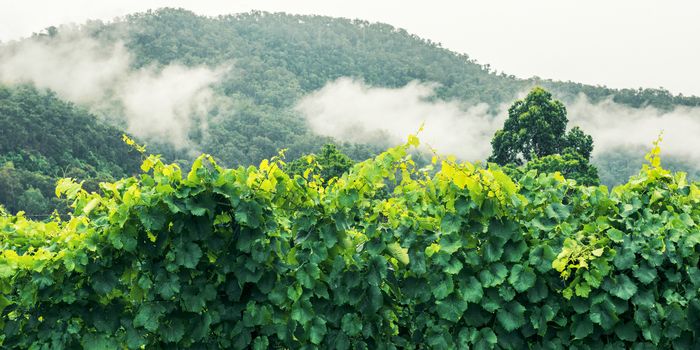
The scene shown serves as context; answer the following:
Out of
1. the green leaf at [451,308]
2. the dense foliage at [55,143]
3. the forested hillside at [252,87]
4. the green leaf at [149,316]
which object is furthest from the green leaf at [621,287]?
the forested hillside at [252,87]

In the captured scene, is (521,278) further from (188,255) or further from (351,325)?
(188,255)

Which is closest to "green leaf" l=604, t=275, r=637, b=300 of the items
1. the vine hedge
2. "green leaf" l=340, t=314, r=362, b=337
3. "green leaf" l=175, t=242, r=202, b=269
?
the vine hedge

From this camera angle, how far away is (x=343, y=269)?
4605mm

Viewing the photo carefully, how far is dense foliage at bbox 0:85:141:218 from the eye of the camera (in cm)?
6819

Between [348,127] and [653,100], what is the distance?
69.0m

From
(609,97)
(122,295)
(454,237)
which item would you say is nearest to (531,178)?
(454,237)

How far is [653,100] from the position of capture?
347ft

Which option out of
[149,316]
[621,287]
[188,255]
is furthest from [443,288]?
[149,316]

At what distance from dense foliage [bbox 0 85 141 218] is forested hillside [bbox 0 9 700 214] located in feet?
0.37

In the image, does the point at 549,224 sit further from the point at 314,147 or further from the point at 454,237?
the point at 314,147

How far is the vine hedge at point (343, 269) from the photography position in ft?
14.2

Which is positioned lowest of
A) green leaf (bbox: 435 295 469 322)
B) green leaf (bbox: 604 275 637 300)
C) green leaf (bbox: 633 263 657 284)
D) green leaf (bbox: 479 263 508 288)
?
green leaf (bbox: 435 295 469 322)

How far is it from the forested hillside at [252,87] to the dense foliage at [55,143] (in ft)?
0.37

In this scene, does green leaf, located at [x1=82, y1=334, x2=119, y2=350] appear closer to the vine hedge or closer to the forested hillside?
the vine hedge
